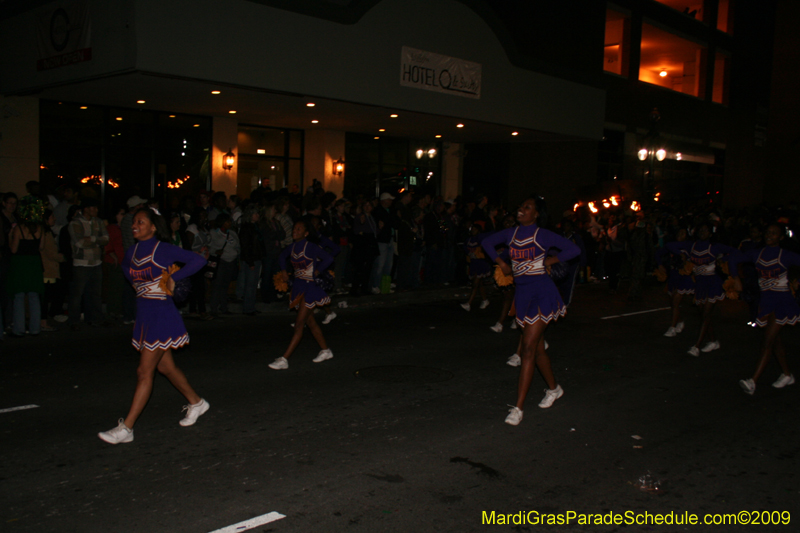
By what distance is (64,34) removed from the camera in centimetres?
1316

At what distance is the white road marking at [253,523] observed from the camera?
4039 mm

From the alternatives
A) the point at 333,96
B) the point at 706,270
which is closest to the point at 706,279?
the point at 706,270

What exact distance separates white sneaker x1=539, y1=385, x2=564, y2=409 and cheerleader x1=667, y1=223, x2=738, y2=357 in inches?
142

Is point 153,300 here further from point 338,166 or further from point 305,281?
point 338,166

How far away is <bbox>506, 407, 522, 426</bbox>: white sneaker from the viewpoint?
6.14 m

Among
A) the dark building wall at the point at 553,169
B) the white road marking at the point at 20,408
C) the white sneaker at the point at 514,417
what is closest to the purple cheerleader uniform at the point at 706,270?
the white sneaker at the point at 514,417

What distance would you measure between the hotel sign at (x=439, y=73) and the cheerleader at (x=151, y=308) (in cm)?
1160

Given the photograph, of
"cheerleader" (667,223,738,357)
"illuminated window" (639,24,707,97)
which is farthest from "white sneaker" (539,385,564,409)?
"illuminated window" (639,24,707,97)

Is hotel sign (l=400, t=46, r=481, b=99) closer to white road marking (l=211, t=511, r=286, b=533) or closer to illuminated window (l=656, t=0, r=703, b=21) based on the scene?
white road marking (l=211, t=511, r=286, b=533)

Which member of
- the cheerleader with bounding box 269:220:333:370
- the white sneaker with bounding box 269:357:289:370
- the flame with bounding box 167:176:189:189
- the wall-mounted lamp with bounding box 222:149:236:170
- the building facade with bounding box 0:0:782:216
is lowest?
the white sneaker with bounding box 269:357:289:370

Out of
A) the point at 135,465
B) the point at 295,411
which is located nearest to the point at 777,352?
the point at 295,411

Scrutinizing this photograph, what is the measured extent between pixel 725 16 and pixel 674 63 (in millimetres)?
4153

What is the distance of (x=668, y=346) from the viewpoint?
10.2m

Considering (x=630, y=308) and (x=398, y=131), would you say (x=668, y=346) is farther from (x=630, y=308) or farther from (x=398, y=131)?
(x=398, y=131)
